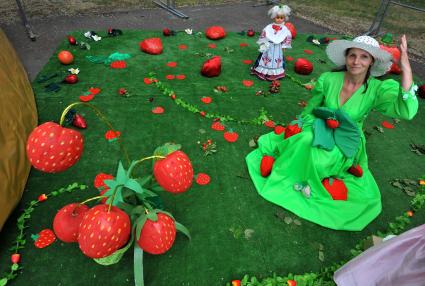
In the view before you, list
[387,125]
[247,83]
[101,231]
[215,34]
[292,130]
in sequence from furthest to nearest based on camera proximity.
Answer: [215,34] → [247,83] → [387,125] → [292,130] → [101,231]

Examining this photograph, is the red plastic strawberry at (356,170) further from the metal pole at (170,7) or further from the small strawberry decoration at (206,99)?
the metal pole at (170,7)

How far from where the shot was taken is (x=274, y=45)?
4598mm

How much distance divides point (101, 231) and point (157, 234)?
1.19ft

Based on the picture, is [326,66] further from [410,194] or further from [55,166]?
[55,166]

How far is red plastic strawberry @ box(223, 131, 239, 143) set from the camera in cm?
363

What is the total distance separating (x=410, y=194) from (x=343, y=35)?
4727 mm

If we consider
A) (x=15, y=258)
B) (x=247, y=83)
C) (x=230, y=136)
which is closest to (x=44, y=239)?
(x=15, y=258)

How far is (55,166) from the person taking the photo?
1.59 m

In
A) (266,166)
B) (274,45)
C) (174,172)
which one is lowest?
(266,166)

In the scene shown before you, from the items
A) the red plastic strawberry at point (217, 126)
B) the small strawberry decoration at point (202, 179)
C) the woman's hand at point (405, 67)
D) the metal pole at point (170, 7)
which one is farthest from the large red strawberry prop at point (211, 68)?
the metal pole at point (170, 7)

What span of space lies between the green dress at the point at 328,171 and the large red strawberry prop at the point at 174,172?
Result: 4.61 ft

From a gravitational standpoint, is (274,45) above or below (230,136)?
above

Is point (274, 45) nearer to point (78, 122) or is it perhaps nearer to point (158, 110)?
point (158, 110)

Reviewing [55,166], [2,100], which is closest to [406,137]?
Answer: [55,166]
